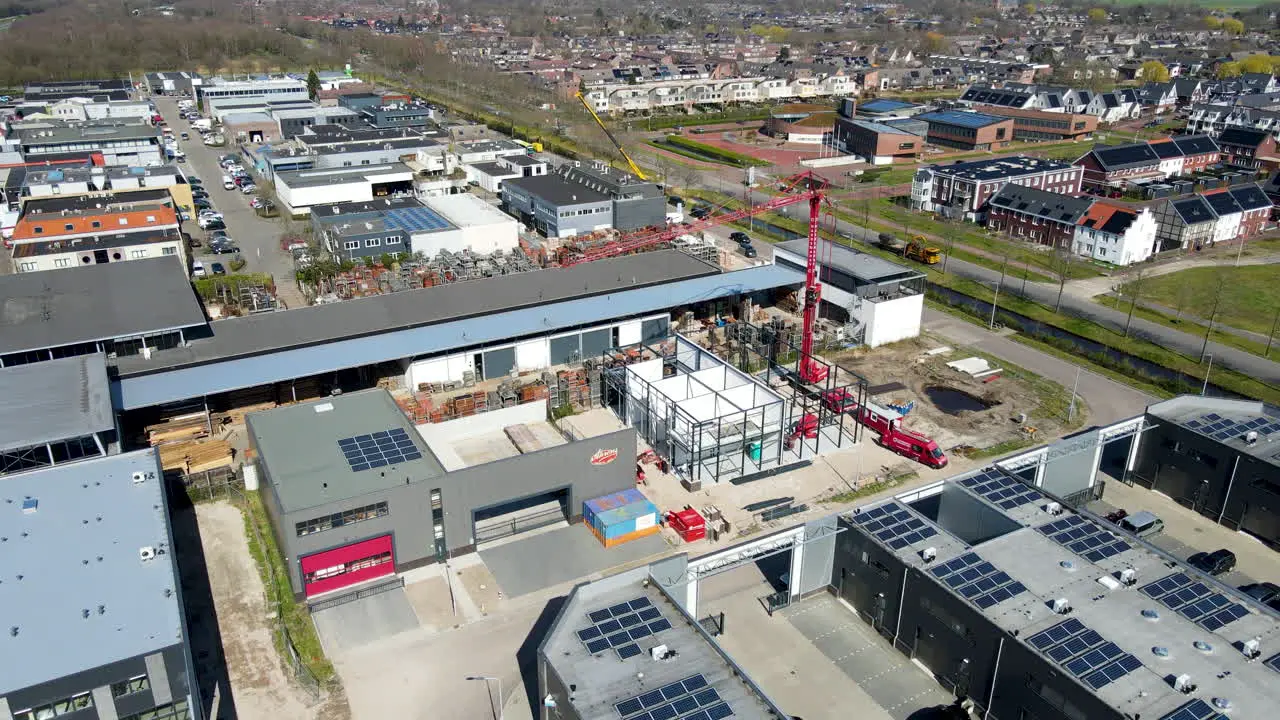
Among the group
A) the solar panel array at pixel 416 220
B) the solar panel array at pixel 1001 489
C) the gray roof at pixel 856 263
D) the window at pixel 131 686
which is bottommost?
the window at pixel 131 686

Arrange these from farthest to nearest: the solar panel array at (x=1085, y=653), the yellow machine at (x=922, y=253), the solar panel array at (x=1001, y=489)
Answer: the yellow machine at (x=922, y=253)
the solar panel array at (x=1001, y=489)
the solar panel array at (x=1085, y=653)

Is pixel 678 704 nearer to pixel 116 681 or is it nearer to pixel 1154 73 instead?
pixel 116 681

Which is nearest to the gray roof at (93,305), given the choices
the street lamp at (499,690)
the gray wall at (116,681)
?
the gray wall at (116,681)

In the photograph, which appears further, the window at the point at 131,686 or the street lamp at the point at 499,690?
the street lamp at the point at 499,690

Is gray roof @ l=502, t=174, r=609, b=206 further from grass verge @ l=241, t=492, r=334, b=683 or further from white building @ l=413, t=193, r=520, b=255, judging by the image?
grass verge @ l=241, t=492, r=334, b=683

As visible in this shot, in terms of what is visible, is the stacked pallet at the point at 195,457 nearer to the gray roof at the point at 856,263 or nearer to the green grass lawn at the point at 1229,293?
the gray roof at the point at 856,263

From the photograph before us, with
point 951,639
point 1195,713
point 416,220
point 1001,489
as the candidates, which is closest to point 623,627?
point 951,639

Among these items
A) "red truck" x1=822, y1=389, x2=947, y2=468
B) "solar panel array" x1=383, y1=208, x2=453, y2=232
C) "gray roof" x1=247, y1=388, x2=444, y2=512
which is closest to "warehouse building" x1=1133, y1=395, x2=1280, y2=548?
"red truck" x1=822, y1=389, x2=947, y2=468
